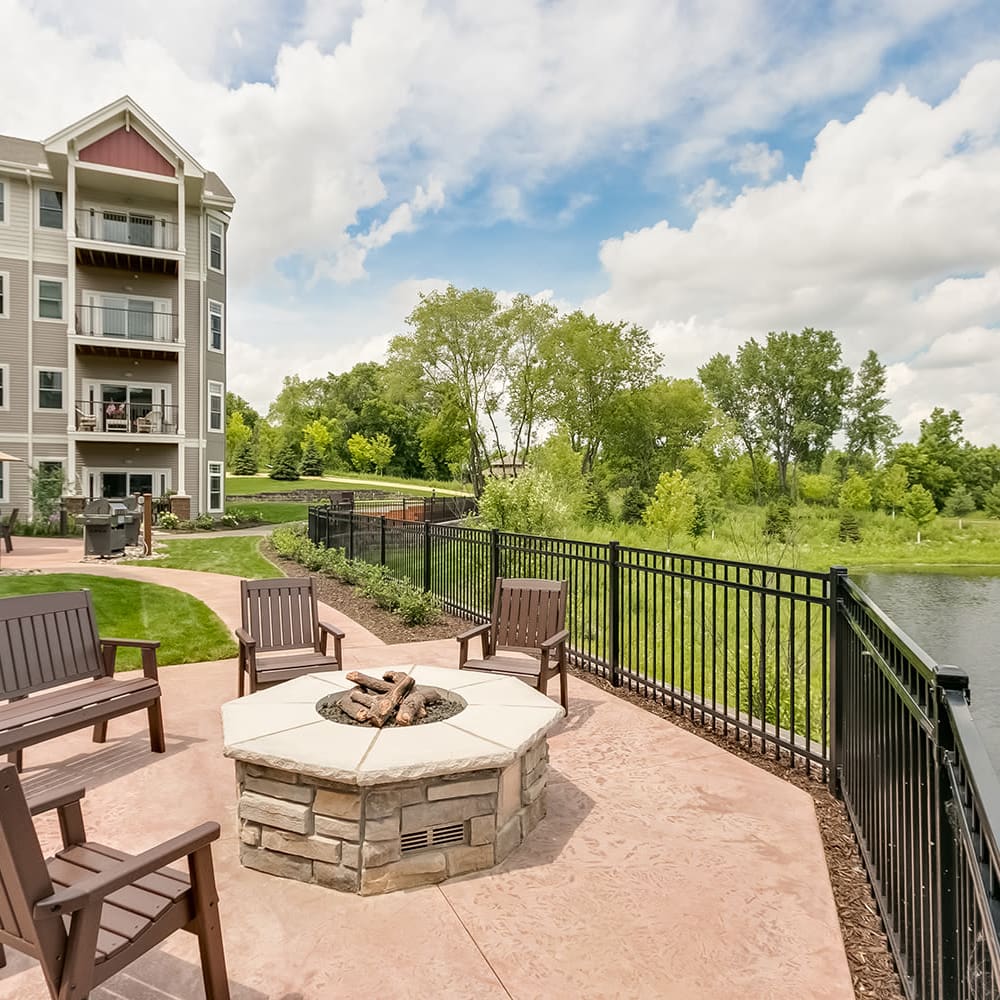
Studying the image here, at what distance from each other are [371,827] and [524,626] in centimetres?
305

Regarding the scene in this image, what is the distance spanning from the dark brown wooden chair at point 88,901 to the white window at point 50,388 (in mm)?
24294

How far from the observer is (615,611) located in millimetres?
6434

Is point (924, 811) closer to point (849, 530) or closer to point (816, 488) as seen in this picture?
point (849, 530)

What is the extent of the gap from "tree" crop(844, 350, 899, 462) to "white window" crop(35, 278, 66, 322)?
52.1 meters

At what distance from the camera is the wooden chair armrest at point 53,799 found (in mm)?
2365

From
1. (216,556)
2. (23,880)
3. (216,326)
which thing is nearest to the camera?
(23,880)

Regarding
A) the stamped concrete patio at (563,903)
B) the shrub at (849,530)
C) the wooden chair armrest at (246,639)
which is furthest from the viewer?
the shrub at (849,530)

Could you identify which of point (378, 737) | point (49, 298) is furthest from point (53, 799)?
point (49, 298)

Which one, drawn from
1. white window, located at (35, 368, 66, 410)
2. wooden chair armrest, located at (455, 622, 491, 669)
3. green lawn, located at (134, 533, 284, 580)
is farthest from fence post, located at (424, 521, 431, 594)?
white window, located at (35, 368, 66, 410)

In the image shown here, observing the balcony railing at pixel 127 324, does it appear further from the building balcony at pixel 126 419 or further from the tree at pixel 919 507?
the tree at pixel 919 507

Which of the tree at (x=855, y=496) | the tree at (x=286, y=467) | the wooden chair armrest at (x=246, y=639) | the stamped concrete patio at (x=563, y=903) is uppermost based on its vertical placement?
the tree at (x=286, y=467)

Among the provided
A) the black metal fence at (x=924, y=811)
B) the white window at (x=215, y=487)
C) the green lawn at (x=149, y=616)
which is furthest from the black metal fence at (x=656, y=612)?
the white window at (x=215, y=487)

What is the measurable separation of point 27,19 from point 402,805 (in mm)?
12843

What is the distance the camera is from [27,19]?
33.2ft
